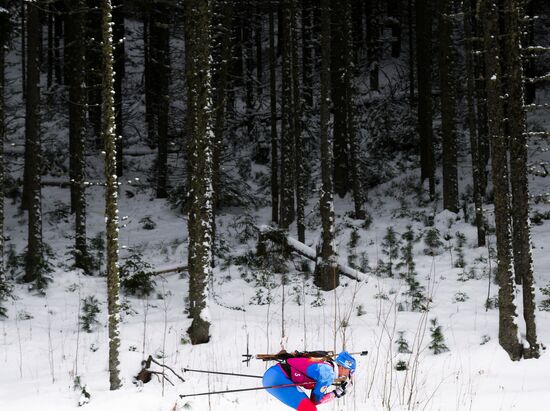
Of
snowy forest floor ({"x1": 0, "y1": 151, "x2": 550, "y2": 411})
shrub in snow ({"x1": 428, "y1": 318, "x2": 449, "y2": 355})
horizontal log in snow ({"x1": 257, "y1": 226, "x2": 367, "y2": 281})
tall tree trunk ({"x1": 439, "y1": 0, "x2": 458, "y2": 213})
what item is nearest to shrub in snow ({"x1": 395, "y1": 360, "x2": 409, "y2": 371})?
snowy forest floor ({"x1": 0, "y1": 151, "x2": 550, "y2": 411})

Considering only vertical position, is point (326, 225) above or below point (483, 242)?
above

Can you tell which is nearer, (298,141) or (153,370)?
(153,370)

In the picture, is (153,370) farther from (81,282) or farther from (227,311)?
(81,282)

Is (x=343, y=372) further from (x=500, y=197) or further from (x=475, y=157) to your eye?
(x=475, y=157)

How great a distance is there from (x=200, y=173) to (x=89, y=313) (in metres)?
3.81

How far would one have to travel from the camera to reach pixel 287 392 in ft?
14.0

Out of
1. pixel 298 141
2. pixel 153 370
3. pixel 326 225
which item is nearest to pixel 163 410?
pixel 153 370

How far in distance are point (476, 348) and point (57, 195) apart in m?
19.4

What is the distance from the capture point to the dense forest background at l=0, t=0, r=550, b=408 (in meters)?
8.49

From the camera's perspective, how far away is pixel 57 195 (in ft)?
75.3

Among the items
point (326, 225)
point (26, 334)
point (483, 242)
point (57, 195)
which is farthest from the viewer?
point (57, 195)

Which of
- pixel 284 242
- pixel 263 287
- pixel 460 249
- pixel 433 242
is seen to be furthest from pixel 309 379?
pixel 433 242

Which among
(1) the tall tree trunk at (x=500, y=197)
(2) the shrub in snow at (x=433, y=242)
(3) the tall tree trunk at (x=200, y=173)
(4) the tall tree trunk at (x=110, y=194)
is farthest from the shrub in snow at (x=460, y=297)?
(4) the tall tree trunk at (x=110, y=194)

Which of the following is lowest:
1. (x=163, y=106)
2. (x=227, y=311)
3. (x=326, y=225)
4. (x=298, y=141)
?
(x=227, y=311)
